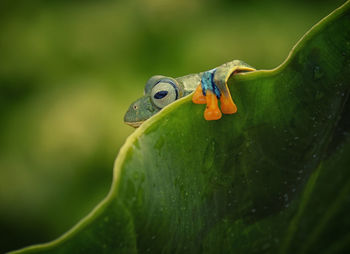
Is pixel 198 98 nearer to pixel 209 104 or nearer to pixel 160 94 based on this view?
pixel 209 104

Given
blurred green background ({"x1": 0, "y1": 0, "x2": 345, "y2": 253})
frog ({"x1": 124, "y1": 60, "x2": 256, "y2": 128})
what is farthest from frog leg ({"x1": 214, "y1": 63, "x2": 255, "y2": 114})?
blurred green background ({"x1": 0, "y1": 0, "x2": 345, "y2": 253})

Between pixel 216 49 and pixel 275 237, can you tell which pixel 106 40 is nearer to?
pixel 216 49

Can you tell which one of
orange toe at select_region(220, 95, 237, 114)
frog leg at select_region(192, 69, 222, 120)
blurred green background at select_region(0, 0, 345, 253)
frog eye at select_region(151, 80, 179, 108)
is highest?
blurred green background at select_region(0, 0, 345, 253)

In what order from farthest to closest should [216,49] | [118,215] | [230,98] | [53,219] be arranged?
[216,49] < [53,219] < [230,98] < [118,215]

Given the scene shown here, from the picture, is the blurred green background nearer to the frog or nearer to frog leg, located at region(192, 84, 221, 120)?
the frog

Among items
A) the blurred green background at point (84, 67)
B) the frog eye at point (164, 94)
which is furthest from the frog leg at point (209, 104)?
the blurred green background at point (84, 67)

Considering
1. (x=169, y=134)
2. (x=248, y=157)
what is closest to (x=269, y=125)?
(x=248, y=157)

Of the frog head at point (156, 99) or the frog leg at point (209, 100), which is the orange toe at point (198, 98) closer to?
the frog leg at point (209, 100)
